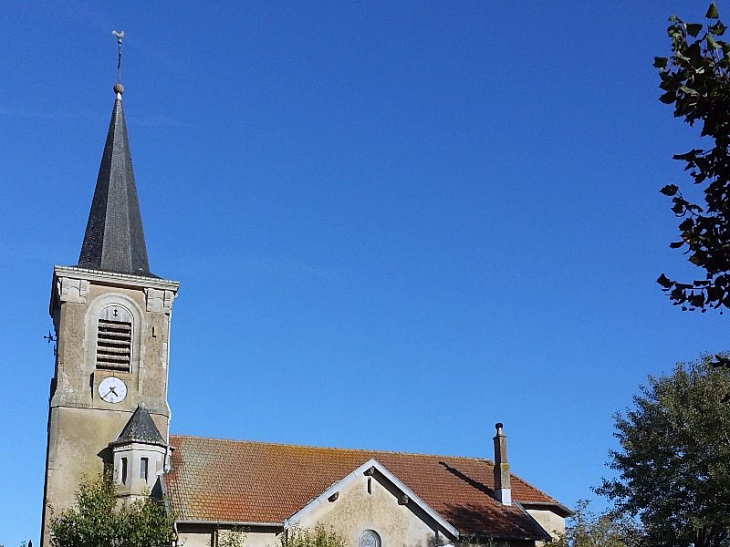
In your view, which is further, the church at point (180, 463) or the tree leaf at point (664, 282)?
the church at point (180, 463)

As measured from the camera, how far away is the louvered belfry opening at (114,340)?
33.7m

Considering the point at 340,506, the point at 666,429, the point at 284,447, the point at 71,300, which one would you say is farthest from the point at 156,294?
the point at 666,429

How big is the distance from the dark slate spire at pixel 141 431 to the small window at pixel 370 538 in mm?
7232

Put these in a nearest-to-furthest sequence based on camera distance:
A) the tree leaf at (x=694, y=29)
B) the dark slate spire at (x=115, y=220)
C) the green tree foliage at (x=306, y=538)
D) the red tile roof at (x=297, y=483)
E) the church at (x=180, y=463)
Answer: the tree leaf at (x=694, y=29), the green tree foliage at (x=306, y=538), the red tile roof at (x=297, y=483), the church at (x=180, y=463), the dark slate spire at (x=115, y=220)

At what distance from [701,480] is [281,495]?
14371mm

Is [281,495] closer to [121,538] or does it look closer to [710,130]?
[121,538]

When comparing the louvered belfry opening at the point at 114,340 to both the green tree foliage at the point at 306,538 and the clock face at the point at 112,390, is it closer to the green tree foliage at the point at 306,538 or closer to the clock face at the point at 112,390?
the clock face at the point at 112,390

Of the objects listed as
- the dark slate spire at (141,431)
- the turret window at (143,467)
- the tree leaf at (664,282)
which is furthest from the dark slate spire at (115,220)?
the tree leaf at (664,282)

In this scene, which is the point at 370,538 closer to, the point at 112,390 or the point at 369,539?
the point at 369,539

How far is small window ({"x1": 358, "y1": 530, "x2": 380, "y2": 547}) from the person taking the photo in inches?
1234

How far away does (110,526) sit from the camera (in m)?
26.3

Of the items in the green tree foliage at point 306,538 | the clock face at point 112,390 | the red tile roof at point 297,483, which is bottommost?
the green tree foliage at point 306,538

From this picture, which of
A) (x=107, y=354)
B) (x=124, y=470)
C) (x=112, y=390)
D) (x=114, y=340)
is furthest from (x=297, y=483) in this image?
(x=114, y=340)

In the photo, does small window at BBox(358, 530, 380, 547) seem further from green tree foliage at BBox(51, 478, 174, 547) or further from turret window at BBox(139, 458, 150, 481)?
turret window at BBox(139, 458, 150, 481)
